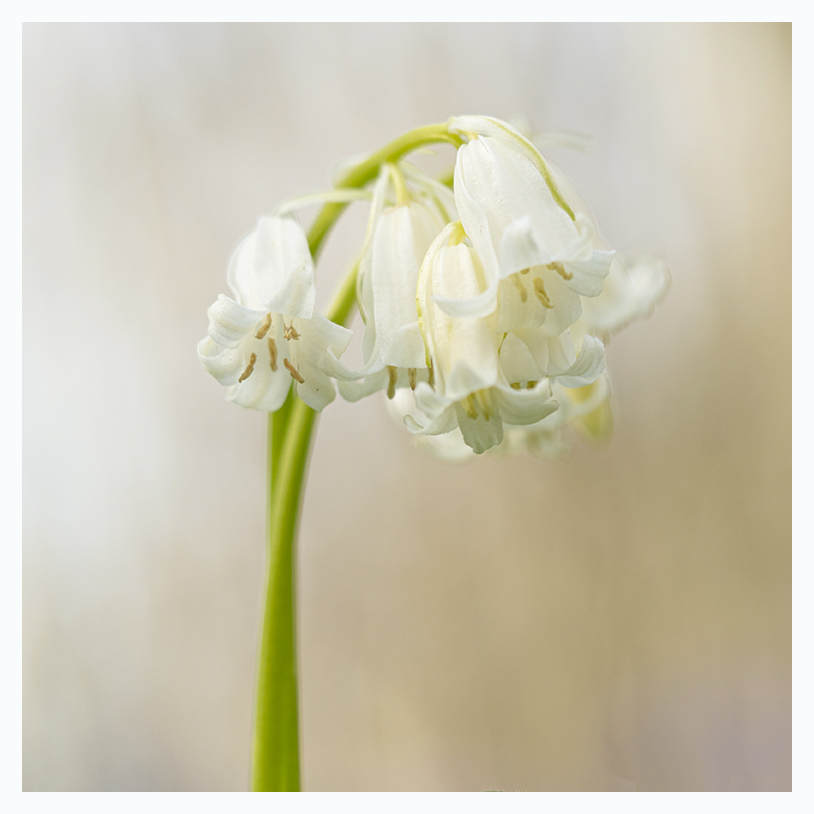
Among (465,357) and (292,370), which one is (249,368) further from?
(465,357)

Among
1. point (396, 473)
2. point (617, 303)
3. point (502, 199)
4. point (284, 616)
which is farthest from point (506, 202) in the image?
point (396, 473)

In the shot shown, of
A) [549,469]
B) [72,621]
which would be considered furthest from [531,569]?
[72,621]

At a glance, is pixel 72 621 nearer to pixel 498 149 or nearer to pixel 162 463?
pixel 162 463

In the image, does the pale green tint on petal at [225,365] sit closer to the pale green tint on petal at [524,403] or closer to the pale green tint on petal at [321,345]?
the pale green tint on petal at [321,345]

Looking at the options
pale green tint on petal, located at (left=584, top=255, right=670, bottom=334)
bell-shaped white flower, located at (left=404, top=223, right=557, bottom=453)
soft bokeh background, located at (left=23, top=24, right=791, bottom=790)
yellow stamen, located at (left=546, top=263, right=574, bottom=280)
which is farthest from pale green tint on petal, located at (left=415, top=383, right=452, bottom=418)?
soft bokeh background, located at (left=23, top=24, right=791, bottom=790)

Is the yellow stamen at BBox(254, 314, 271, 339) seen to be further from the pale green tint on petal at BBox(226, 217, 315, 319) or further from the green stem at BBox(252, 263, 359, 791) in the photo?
the green stem at BBox(252, 263, 359, 791)

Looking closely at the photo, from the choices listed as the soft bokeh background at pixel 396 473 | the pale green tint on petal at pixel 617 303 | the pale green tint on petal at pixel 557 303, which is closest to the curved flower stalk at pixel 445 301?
the pale green tint on petal at pixel 557 303
